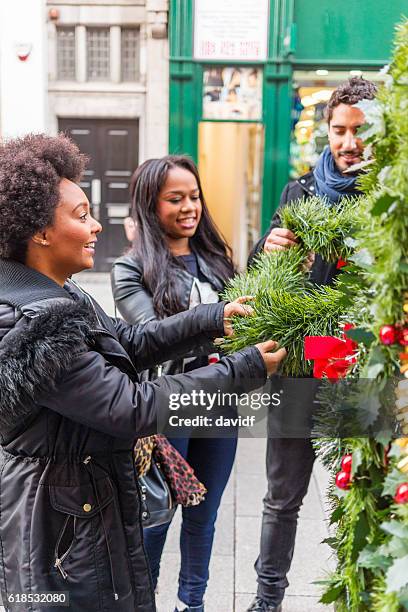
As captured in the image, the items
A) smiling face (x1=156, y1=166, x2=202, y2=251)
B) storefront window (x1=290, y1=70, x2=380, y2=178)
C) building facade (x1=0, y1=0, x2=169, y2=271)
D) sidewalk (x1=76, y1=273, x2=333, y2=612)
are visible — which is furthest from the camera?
storefront window (x1=290, y1=70, x2=380, y2=178)

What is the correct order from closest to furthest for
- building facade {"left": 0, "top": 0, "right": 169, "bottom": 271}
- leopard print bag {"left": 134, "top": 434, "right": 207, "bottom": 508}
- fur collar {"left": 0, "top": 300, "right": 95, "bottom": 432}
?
fur collar {"left": 0, "top": 300, "right": 95, "bottom": 432}, leopard print bag {"left": 134, "top": 434, "right": 207, "bottom": 508}, building facade {"left": 0, "top": 0, "right": 169, "bottom": 271}

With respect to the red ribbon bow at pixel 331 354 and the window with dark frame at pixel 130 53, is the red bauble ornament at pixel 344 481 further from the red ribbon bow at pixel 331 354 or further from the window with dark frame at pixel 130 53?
the window with dark frame at pixel 130 53

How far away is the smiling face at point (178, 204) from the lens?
2.47m

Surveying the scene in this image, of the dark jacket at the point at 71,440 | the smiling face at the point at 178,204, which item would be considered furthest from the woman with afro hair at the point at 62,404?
the smiling face at the point at 178,204

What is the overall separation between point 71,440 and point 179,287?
0.88m

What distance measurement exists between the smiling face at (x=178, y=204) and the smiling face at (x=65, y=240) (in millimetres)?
803

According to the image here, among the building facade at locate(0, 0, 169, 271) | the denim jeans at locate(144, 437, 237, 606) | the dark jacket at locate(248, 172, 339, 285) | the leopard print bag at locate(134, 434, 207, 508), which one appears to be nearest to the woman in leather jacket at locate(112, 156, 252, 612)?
the denim jeans at locate(144, 437, 237, 606)

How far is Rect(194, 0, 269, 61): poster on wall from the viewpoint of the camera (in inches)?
144

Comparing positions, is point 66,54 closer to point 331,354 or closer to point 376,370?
point 331,354

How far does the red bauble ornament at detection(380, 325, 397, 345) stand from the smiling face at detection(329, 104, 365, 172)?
4.37ft

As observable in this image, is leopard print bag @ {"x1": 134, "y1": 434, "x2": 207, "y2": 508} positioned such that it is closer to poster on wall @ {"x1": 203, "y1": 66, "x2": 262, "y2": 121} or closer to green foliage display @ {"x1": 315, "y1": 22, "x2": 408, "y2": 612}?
green foliage display @ {"x1": 315, "y1": 22, "x2": 408, "y2": 612}

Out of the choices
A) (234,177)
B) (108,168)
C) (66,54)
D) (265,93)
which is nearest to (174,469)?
(108,168)

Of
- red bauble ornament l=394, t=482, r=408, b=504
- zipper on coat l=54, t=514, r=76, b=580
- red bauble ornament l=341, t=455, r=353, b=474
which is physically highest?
red bauble ornament l=394, t=482, r=408, b=504

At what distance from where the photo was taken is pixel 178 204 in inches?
97.7
